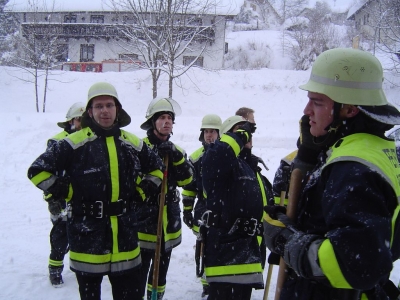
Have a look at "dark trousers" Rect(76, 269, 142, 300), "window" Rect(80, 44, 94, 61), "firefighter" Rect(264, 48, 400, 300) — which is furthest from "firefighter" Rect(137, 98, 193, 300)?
"window" Rect(80, 44, 94, 61)

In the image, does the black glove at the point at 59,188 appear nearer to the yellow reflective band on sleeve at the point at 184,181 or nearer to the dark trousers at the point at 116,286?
the dark trousers at the point at 116,286

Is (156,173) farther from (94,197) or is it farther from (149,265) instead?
(149,265)

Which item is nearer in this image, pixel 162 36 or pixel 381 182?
pixel 381 182

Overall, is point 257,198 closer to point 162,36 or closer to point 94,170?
point 94,170

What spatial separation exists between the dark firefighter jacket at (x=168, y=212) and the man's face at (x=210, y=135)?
917mm

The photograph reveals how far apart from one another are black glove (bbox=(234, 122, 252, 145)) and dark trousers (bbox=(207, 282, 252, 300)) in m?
1.22

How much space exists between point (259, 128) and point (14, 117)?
385 inches

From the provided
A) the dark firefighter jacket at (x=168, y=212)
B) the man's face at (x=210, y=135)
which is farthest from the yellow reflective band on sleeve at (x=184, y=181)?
the man's face at (x=210, y=135)

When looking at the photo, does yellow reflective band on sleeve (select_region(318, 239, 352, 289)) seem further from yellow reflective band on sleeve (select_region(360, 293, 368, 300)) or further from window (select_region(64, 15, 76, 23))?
window (select_region(64, 15, 76, 23))

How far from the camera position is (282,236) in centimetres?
181

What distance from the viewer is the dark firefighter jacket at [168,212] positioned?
4004 millimetres

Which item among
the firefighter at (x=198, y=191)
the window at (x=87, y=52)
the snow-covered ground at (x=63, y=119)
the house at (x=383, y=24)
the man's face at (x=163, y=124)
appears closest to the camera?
the man's face at (x=163, y=124)

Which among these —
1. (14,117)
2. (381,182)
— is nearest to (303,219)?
(381,182)

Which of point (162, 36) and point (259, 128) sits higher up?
point (162, 36)
